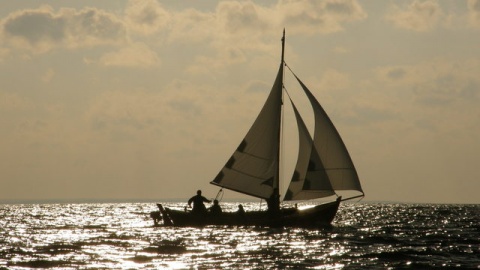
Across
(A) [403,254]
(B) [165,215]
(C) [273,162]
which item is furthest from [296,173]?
(A) [403,254]

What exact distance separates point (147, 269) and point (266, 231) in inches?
779

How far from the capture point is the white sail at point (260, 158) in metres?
49.5

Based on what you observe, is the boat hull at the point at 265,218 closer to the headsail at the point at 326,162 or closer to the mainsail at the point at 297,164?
the mainsail at the point at 297,164

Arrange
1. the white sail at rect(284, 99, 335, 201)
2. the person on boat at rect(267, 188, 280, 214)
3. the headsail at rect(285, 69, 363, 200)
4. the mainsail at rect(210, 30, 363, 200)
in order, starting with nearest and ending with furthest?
the headsail at rect(285, 69, 363, 200) < the mainsail at rect(210, 30, 363, 200) < the white sail at rect(284, 99, 335, 201) < the person on boat at rect(267, 188, 280, 214)

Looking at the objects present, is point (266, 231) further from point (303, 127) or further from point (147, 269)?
point (147, 269)

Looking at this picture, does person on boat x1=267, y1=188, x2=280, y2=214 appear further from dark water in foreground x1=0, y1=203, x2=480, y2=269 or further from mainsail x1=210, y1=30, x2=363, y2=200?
dark water in foreground x1=0, y1=203, x2=480, y2=269

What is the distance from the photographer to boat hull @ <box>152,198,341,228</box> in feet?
163

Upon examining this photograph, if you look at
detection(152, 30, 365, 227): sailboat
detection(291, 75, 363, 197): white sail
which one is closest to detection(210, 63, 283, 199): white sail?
detection(152, 30, 365, 227): sailboat

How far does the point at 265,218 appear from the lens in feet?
163

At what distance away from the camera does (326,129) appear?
47.6m

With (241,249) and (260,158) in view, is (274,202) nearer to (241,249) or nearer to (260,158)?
(260,158)

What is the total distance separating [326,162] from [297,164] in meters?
2.11

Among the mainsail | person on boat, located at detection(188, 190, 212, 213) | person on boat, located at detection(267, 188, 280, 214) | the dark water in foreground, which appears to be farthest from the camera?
person on boat, located at detection(188, 190, 212, 213)

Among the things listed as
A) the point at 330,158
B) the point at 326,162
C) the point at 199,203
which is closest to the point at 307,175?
the point at 326,162
